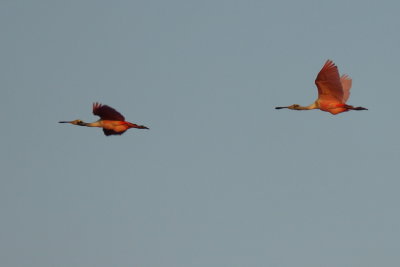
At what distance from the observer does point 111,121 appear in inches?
1764

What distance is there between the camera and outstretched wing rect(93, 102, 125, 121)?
43469 mm

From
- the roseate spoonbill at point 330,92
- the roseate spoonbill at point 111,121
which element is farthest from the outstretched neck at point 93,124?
the roseate spoonbill at point 330,92

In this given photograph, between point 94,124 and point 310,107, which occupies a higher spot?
point 310,107

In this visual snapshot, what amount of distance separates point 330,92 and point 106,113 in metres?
9.64

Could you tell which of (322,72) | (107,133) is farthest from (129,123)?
(322,72)

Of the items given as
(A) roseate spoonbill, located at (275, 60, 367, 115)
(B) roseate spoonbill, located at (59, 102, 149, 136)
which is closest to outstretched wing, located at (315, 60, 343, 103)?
(A) roseate spoonbill, located at (275, 60, 367, 115)

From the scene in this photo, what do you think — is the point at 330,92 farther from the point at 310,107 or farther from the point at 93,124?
the point at 93,124

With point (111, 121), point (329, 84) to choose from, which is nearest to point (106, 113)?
point (111, 121)

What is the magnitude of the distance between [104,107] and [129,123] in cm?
157

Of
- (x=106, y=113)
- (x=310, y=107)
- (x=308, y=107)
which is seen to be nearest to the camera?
(x=106, y=113)

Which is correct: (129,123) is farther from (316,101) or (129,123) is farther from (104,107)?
Result: (316,101)

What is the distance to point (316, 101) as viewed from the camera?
157ft

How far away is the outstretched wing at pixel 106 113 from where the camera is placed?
4347 cm

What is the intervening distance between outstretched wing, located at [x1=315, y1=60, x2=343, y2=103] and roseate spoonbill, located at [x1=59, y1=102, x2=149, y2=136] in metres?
7.77
